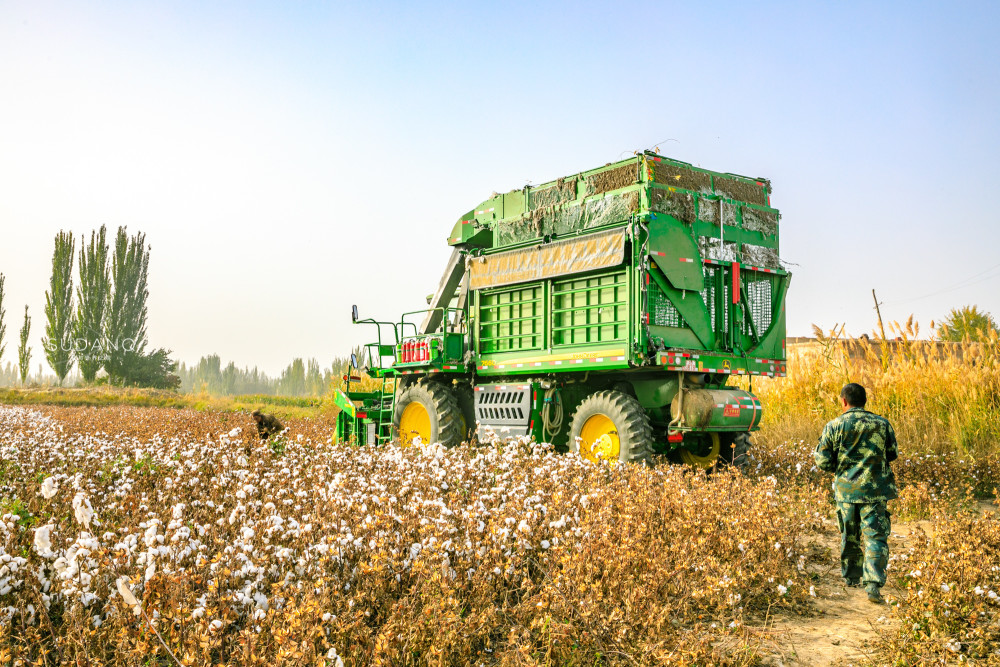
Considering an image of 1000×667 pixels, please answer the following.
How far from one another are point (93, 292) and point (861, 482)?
53.0 metres

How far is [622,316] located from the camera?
9.59 meters

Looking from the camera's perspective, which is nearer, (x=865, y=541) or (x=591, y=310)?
(x=865, y=541)

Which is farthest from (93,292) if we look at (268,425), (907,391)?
(907,391)

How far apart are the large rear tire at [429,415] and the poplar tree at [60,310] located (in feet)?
143

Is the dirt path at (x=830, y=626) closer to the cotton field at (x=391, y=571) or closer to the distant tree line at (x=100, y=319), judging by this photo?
the cotton field at (x=391, y=571)

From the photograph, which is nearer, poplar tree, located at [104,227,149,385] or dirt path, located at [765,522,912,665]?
dirt path, located at [765,522,912,665]

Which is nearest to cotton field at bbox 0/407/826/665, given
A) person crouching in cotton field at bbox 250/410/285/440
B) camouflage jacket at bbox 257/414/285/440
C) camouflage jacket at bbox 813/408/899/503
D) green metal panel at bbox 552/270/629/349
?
camouflage jacket at bbox 813/408/899/503

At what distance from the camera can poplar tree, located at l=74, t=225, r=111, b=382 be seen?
161 feet

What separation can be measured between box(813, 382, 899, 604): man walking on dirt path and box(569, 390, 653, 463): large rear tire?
305cm

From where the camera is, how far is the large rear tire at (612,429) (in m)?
9.09

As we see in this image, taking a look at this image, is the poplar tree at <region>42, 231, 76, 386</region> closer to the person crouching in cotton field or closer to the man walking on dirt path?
the person crouching in cotton field

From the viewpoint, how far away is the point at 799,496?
857cm

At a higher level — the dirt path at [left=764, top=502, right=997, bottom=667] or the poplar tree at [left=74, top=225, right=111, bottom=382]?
the poplar tree at [left=74, top=225, right=111, bottom=382]

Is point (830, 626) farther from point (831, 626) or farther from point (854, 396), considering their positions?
point (854, 396)
